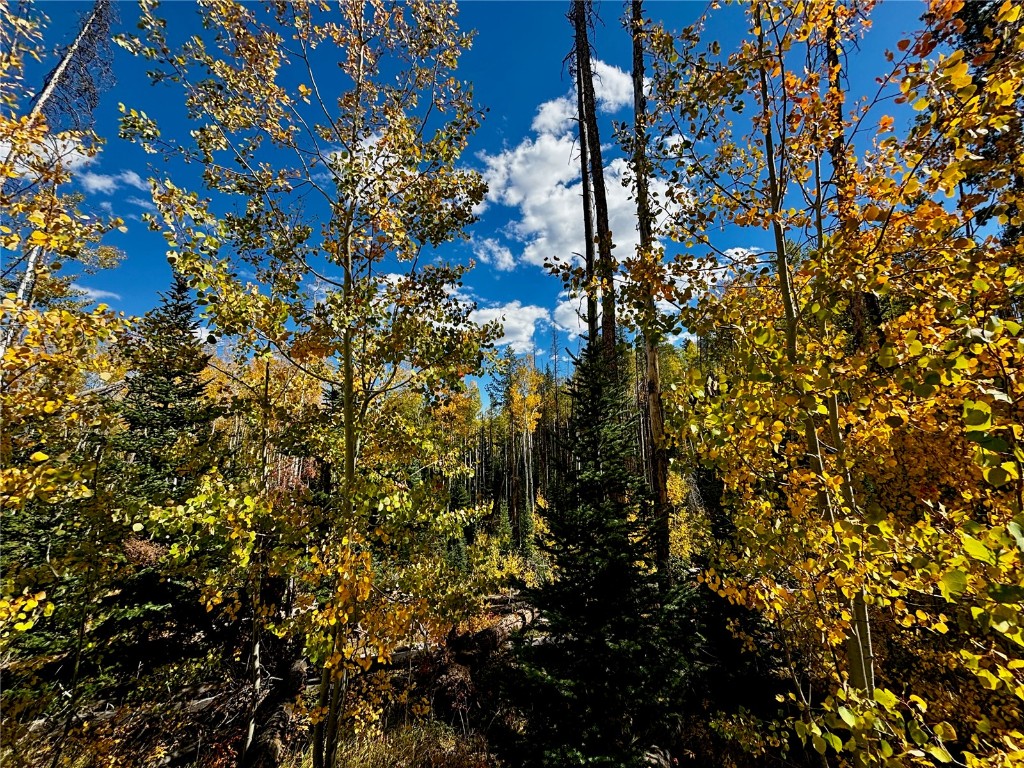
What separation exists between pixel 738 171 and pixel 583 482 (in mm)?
4261

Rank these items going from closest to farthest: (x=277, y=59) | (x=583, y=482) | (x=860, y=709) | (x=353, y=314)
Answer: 1. (x=860, y=709)
2. (x=353, y=314)
3. (x=277, y=59)
4. (x=583, y=482)

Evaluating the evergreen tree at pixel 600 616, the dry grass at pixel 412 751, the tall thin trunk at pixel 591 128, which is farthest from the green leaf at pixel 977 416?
the dry grass at pixel 412 751

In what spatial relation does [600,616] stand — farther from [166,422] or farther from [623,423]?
[166,422]

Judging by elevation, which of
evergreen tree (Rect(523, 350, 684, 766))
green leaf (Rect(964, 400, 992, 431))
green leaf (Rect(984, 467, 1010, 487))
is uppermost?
green leaf (Rect(964, 400, 992, 431))

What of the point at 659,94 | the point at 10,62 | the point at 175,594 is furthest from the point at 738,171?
the point at 175,594

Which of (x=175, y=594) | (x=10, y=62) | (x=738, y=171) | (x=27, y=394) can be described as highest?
(x=10, y=62)

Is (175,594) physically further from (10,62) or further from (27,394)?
(10,62)

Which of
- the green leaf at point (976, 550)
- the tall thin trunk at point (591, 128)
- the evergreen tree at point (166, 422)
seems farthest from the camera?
the tall thin trunk at point (591, 128)

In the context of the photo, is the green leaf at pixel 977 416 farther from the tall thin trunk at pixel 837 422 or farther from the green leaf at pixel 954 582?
the tall thin trunk at pixel 837 422

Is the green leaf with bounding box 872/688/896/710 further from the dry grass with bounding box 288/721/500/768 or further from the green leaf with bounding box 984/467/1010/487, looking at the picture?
the dry grass with bounding box 288/721/500/768

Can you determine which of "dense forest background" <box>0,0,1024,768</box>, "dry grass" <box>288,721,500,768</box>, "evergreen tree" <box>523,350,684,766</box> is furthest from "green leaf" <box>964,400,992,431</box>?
"dry grass" <box>288,721,500,768</box>

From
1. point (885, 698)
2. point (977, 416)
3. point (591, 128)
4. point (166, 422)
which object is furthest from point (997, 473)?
point (166, 422)

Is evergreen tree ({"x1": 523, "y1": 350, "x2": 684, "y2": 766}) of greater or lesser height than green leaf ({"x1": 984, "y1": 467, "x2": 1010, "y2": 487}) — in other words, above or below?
below

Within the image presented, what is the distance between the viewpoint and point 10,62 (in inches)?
102
